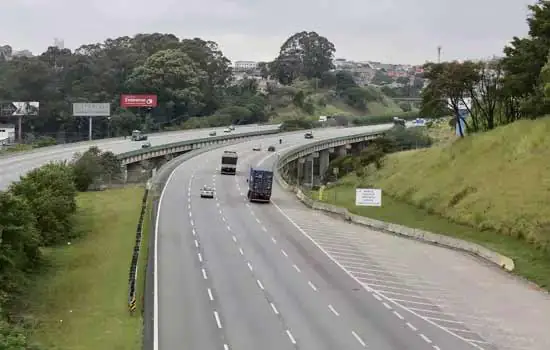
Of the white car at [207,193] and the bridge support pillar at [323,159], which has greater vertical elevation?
the bridge support pillar at [323,159]

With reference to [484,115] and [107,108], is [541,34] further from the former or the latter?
[107,108]

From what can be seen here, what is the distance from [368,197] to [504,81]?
25.3 meters

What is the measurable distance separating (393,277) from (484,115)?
54857 mm

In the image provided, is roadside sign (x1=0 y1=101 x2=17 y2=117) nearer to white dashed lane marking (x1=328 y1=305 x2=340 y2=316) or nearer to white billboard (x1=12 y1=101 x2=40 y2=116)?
white billboard (x1=12 y1=101 x2=40 y2=116)

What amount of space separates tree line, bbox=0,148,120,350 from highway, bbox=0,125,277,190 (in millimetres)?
18646

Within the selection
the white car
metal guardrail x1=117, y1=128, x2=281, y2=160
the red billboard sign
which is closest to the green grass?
the white car

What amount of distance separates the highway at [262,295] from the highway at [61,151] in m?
29.5

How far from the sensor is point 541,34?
266 feet

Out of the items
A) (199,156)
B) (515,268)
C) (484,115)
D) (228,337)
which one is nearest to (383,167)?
(484,115)

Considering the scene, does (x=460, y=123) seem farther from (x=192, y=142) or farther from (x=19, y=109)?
(x=19, y=109)

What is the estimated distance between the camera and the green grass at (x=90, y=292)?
98.2 feet

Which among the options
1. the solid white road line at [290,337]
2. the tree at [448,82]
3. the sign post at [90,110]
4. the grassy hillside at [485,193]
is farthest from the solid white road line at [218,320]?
the sign post at [90,110]

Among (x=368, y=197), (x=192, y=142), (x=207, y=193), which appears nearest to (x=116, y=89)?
(x=192, y=142)

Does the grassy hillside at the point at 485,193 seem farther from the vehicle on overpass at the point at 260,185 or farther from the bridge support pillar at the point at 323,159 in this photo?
the bridge support pillar at the point at 323,159
